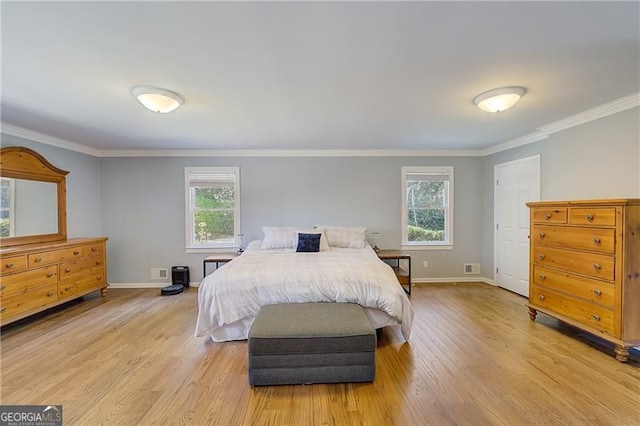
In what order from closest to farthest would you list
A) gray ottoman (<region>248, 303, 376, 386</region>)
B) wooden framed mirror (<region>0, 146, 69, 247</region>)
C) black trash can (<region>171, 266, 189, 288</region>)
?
gray ottoman (<region>248, 303, 376, 386</region>) < wooden framed mirror (<region>0, 146, 69, 247</region>) < black trash can (<region>171, 266, 189, 288</region>)

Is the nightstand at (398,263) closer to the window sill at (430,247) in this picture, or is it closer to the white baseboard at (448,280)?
the window sill at (430,247)

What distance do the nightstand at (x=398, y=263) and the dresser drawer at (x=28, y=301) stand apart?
4.42 m

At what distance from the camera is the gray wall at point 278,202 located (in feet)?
16.0

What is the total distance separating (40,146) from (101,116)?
1.68 metres

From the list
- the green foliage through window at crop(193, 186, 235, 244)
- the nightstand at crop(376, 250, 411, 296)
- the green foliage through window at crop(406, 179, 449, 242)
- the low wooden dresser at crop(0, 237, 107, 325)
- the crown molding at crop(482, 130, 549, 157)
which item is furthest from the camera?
the green foliage through window at crop(406, 179, 449, 242)

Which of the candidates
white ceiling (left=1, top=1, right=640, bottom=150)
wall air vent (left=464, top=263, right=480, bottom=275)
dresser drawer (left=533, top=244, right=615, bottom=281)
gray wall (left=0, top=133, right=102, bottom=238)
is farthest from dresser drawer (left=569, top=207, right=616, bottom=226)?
gray wall (left=0, top=133, right=102, bottom=238)

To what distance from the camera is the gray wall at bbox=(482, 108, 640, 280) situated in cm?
278

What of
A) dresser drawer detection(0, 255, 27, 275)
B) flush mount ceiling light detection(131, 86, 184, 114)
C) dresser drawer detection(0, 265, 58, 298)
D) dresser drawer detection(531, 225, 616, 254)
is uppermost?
flush mount ceiling light detection(131, 86, 184, 114)

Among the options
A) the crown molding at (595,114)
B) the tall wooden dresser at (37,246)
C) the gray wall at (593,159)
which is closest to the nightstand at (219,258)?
the tall wooden dresser at (37,246)

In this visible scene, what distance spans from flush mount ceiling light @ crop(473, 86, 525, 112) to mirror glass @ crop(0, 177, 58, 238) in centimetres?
547

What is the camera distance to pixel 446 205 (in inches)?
202

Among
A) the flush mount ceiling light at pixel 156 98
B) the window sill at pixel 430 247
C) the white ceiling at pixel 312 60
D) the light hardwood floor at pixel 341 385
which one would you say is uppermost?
the white ceiling at pixel 312 60

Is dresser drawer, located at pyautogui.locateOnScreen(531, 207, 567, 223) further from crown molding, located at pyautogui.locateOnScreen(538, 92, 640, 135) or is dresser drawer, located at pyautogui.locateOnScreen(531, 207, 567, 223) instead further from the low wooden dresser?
the low wooden dresser

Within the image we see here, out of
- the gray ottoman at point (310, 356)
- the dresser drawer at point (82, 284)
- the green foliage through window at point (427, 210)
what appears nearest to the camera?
the gray ottoman at point (310, 356)
